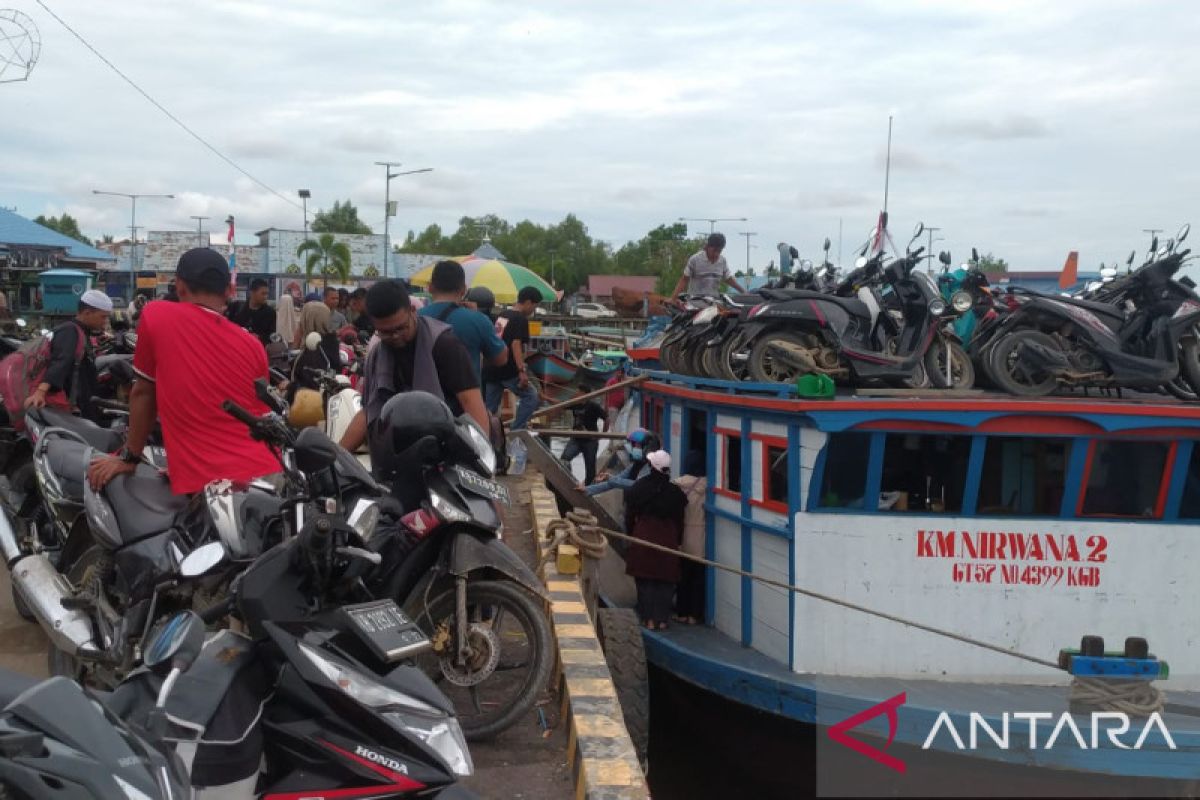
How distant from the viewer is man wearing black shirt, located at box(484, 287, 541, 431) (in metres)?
8.30

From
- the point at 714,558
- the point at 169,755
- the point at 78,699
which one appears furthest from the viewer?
the point at 714,558

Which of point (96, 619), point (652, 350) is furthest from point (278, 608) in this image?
point (652, 350)

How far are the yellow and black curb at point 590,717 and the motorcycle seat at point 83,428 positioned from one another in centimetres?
232

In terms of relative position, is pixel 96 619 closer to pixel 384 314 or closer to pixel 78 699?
pixel 384 314

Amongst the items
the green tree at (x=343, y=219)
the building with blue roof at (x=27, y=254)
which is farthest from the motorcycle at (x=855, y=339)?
the green tree at (x=343, y=219)

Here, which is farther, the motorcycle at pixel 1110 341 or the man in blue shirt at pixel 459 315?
the motorcycle at pixel 1110 341

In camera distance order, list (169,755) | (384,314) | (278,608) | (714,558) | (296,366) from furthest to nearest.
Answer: (296,366) < (714,558) < (384,314) < (278,608) < (169,755)

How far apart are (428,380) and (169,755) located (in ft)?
8.11

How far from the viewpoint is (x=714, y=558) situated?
7652mm

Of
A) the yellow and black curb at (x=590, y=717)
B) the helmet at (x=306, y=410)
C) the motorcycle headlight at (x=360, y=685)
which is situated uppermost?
the helmet at (x=306, y=410)

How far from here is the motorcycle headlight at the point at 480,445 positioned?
3758mm

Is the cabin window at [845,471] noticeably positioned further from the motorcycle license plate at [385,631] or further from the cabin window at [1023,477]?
the motorcycle license plate at [385,631]

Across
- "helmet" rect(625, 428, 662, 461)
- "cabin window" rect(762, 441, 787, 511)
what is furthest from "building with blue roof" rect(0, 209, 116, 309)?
"cabin window" rect(762, 441, 787, 511)

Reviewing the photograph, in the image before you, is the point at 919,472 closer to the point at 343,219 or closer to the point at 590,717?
the point at 590,717
